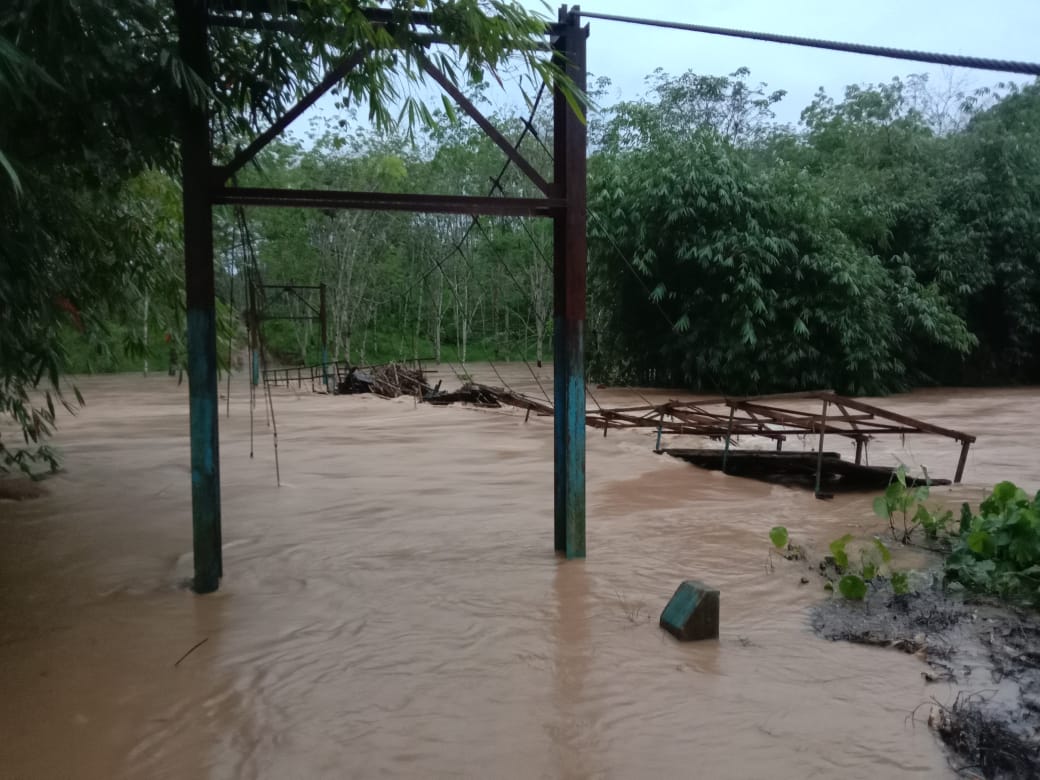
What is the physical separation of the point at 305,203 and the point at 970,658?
4.36m

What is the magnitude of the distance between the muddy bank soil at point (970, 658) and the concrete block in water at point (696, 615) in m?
0.64

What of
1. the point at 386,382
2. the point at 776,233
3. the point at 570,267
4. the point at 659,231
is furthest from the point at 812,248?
the point at 570,267

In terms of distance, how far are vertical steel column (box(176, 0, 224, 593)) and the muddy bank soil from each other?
361 centimetres

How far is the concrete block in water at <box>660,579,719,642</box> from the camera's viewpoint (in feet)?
14.5

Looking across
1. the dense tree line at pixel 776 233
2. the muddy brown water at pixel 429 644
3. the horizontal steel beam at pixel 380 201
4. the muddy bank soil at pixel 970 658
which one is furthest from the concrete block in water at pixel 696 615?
the dense tree line at pixel 776 233

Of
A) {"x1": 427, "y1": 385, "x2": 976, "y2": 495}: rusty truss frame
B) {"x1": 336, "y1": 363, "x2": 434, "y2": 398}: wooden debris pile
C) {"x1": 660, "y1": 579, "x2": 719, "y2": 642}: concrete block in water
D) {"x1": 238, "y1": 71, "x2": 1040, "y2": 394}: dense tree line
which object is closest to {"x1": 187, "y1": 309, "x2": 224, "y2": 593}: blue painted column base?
{"x1": 660, "y1": 579, "x2": 719, "y2": 642}: concrete block in water

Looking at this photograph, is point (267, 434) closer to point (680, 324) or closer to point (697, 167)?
point (680, 324)

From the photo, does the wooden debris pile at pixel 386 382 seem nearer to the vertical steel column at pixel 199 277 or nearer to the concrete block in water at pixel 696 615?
the vertical steel column at pixel 199 277

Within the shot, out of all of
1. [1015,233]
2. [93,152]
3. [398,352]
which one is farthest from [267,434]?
[398,352]

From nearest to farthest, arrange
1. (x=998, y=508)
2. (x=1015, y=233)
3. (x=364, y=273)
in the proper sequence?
(x=998, y=508) < (x=1015, y=233) < (x=364, y=273)

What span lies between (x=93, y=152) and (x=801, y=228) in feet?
58.4

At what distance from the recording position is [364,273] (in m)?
29.6

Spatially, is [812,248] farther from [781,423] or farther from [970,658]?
[970,658]

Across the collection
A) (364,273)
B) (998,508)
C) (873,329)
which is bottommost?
(998,508)
